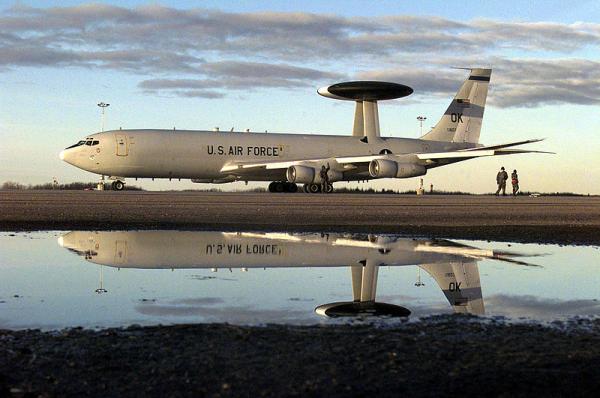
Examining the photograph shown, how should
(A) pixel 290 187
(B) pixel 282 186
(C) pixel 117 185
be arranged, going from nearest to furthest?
(C) pixel 117 185 → (A) pixel 290 187 → (B) pixel 282 186

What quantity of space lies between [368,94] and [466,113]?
715cm

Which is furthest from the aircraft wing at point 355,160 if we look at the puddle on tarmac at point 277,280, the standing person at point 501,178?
the puddle on tarmac at point 277,280

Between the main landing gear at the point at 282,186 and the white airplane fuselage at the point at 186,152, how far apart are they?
0.80 meters

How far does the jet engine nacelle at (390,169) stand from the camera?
131 feet

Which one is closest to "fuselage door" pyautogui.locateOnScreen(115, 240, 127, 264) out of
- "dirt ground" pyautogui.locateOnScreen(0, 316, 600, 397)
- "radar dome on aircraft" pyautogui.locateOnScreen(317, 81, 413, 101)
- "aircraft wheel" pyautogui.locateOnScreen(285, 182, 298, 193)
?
"dirt ground" pyautogui.locateOnScreen(0, 316, 600, 397)

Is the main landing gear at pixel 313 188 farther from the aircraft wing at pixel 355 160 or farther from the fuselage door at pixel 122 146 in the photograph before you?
the fuselage door at pixel 122 146

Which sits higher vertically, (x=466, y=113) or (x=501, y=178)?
(x=466, y=113)

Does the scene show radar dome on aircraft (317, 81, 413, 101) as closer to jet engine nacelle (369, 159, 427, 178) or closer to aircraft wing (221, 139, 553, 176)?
aircraft wing (221, 139, 553, 176)

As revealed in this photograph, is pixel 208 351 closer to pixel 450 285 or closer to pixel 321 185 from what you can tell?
pixel 450 285

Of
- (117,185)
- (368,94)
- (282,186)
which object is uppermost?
(368,94)

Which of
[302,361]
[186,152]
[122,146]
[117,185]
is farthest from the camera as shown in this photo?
[117,185]

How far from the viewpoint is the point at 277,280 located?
6738 millimetres

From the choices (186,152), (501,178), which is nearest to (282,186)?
(186,152)

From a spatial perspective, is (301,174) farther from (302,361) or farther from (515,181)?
(302,361)
